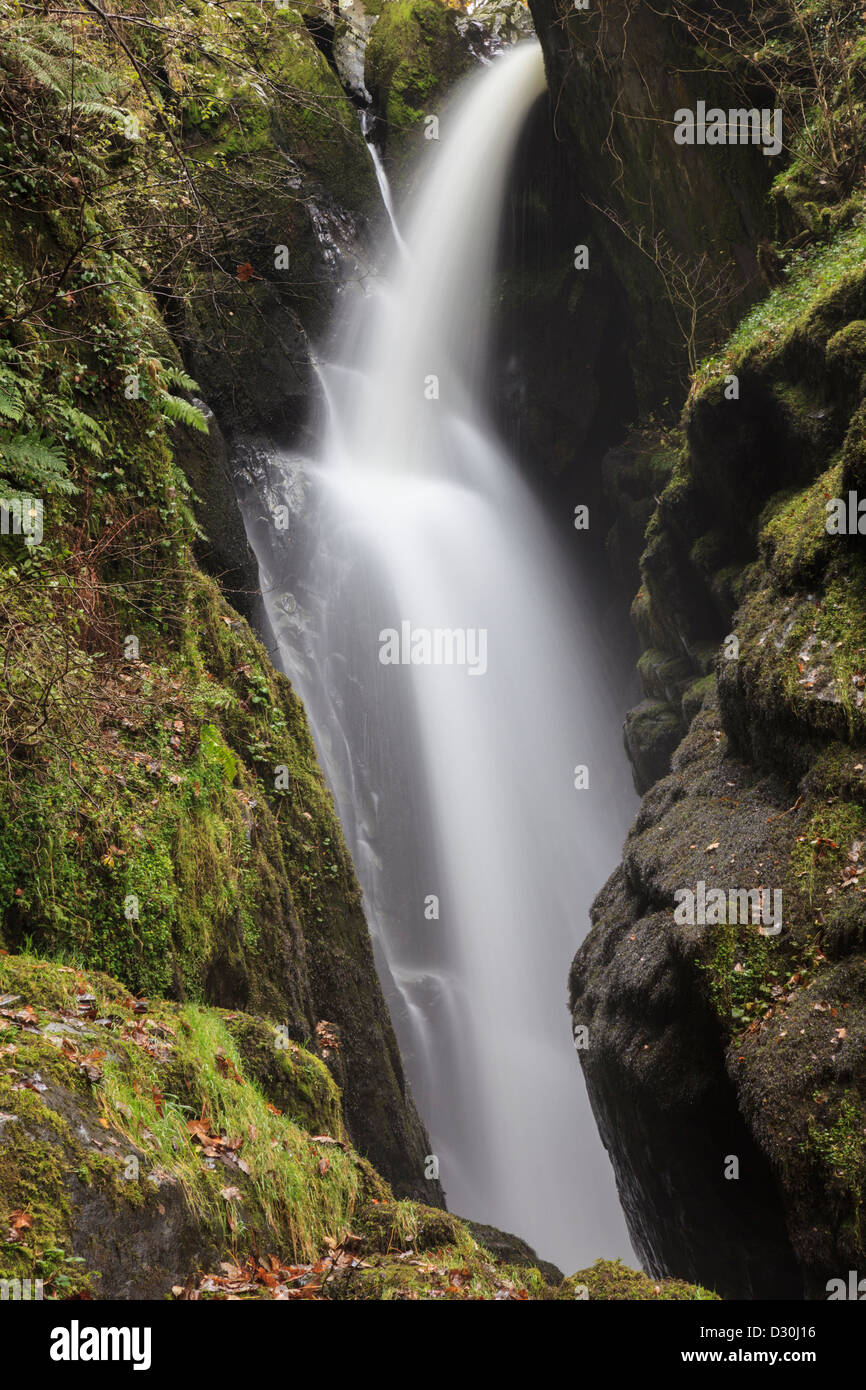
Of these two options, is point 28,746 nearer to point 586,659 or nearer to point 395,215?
point 586,659

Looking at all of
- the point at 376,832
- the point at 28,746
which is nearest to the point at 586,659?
the point at 376,832

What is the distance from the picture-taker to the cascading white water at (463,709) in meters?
13.5

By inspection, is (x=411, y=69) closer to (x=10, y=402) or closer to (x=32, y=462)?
(x=10, y=402)

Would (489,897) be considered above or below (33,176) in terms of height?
below

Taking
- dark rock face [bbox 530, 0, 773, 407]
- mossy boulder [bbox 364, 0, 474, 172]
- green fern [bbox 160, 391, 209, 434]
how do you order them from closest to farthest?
green fern [bbox 160, 391, 209, 434] → dark rock face [bbox 530, 0, 773, 407] → mossy boulder [bbox 364, 0, 474, 172]

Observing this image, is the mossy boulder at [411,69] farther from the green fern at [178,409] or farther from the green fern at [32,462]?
the green fern at [32,462]

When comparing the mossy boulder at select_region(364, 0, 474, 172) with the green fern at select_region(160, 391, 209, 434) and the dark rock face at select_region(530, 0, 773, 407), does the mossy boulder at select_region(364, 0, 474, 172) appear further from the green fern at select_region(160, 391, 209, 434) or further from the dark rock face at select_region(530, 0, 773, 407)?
the green fern at select_region(160, 391, 209, 434)

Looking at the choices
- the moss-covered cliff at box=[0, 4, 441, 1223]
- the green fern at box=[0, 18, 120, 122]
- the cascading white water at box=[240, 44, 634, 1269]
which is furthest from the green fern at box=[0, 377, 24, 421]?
the cascading white water at box=[240, 44, 634, 1269]

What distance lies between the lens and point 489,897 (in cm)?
1530

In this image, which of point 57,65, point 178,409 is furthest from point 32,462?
point 57,65

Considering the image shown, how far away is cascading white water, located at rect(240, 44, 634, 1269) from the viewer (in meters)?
13.5

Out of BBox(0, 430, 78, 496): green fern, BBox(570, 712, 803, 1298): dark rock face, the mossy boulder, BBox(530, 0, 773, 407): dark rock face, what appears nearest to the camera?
BBox(0, 430, 78, 496): green fern

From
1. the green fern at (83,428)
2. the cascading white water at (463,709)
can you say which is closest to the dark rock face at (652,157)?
the cascading white water at (463,709)
